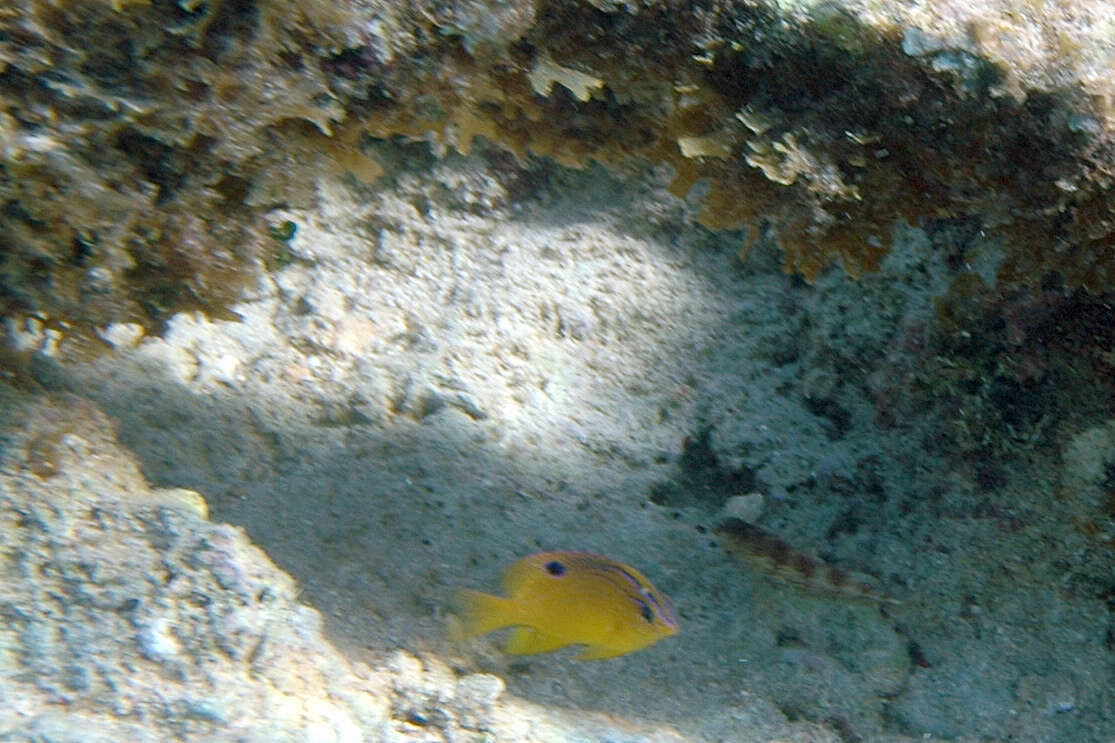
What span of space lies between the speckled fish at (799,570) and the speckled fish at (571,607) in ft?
2.31

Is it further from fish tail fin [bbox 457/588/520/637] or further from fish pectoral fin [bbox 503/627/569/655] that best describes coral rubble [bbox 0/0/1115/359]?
fish pectoral fin [bbox 503/627/569/655]

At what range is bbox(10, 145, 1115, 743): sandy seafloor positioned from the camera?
2715 mm

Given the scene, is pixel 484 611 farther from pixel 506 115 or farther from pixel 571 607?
pixel 506 115

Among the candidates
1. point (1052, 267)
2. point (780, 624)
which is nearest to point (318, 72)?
point (1052, 267)

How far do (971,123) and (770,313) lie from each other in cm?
186

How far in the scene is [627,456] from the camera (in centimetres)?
353

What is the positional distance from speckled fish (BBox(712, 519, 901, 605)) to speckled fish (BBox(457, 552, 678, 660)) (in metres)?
0.70

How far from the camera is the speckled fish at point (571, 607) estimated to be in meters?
2.37

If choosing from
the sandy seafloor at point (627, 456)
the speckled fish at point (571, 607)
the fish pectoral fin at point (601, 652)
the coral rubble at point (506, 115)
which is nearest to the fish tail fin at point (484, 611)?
the speckled fish at point (571, 607)

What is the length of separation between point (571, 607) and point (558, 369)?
152 cm

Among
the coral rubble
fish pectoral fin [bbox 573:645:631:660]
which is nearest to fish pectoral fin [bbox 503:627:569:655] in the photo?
fish pectoral fin [bbox 573:645:631:660]

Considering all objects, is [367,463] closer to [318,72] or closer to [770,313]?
[318,72]

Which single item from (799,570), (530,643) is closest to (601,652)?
(530,643)

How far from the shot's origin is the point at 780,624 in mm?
2998
